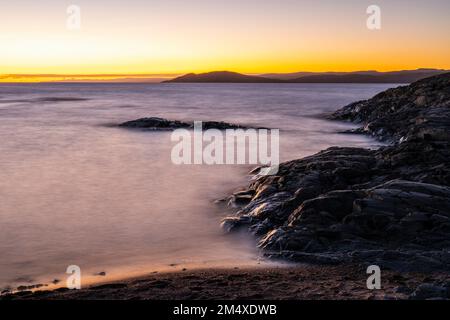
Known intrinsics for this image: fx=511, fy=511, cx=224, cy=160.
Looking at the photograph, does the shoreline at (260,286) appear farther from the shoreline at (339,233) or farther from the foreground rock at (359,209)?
the foreground rock at (359,209)

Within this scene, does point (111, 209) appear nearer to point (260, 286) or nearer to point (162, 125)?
point (260, 286)

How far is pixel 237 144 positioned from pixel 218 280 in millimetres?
22524

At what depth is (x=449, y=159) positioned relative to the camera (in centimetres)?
1528

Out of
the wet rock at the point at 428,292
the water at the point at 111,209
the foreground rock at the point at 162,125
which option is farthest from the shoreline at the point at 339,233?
the foreground rock at the point at 162,125

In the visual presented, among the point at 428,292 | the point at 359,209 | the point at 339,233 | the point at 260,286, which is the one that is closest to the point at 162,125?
the point at 359,209

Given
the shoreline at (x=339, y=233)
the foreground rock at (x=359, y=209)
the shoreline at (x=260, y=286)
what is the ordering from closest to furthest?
1. the shoreline at (x=260, y=286)
2. the shoreline at (x=339, y=233)
3. the foreground rock at (x=359, y=209)

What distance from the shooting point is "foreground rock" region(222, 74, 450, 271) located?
391 inches

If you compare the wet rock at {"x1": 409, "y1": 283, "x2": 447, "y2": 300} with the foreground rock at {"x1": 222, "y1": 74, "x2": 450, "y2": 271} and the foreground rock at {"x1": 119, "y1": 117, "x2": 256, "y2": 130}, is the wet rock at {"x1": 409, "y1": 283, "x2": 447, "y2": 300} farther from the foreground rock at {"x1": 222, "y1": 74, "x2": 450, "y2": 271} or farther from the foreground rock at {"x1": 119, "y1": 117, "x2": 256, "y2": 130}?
the foreground rock at {"x1": 119, "y1": 117, "x2": 256, "y2": 130}

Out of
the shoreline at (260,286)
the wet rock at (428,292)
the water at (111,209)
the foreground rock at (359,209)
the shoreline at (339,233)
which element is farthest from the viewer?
the water at (111,209)

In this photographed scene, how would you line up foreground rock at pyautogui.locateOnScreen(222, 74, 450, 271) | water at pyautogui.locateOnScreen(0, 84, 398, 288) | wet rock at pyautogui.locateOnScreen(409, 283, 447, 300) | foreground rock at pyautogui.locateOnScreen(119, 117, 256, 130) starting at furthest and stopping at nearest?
1. foreground rock at pyautogui.locateOnScreen(119, 117, 256, 130)
2. water at pyautogui.locateOnScreen(0, 84, 398, 288)
3. foreground rock at pyautogui.locateOnScreen(222, 74, 450, 271)
4. wet rock at pyautogui.locateOnScreen(409, 283, 447, 300)

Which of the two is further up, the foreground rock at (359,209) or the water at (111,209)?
the foreground rock at (359,209)

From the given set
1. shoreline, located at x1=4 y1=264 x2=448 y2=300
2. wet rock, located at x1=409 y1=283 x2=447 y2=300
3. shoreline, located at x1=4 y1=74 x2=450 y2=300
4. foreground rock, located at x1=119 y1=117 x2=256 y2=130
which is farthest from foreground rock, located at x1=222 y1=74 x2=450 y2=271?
foreground rock, located at x1=119 y1=117 x2=256 y2=130

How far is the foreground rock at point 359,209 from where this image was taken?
9930mm

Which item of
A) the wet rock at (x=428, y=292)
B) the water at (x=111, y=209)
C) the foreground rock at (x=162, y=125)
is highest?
the foreground rock at (x=162, y=125)
